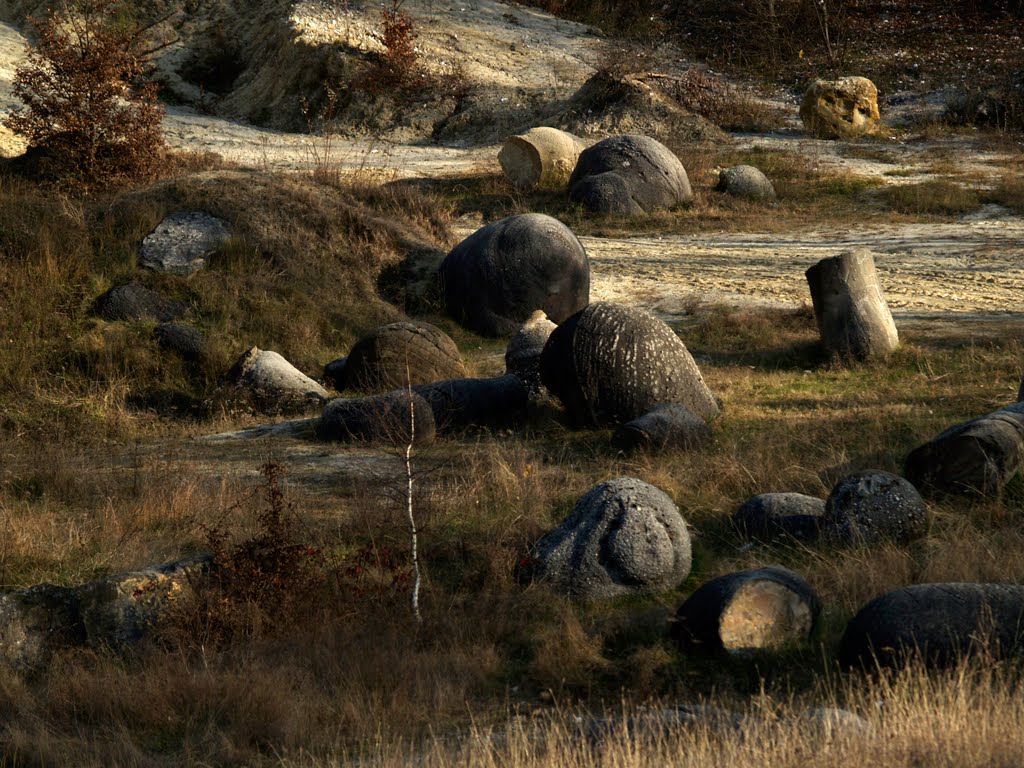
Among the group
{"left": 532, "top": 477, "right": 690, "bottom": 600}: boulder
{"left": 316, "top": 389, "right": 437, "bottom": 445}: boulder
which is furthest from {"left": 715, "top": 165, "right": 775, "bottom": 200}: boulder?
{"left": 532, "top": 477, "right": 690, "bottom": 600}: boulder

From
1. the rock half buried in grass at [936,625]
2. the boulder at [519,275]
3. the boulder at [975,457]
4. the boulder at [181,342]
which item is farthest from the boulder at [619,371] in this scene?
the rock half buried in grass at [936,625]

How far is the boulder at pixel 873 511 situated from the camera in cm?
750

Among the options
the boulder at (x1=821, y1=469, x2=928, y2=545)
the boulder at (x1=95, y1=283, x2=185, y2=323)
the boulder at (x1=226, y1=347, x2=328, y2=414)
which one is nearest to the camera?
the boulder at (x1=821, y1=469, x2=928, y2=545)

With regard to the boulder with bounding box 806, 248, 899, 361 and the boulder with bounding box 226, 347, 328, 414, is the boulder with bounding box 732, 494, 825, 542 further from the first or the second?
the boulder with bounding box 226, 347, 328, 414

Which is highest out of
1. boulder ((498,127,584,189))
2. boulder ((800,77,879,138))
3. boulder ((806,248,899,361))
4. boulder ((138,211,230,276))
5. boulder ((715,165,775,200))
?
boulder ((800,77,879,138))

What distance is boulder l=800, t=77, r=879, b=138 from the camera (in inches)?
942

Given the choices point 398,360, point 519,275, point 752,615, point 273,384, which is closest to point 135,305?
point 273,384

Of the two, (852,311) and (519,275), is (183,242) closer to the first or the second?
(519,275)

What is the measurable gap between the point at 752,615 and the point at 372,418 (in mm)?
4954

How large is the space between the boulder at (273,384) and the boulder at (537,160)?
365 inches

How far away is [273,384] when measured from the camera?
12.3 meters

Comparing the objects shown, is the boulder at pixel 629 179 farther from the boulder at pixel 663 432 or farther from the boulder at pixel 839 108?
the boulder at pixel 663 432

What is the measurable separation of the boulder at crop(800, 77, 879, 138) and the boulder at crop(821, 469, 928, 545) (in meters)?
17.4

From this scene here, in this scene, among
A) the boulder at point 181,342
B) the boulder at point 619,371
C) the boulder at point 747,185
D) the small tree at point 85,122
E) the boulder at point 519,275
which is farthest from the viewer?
the boulder at point 747,185
